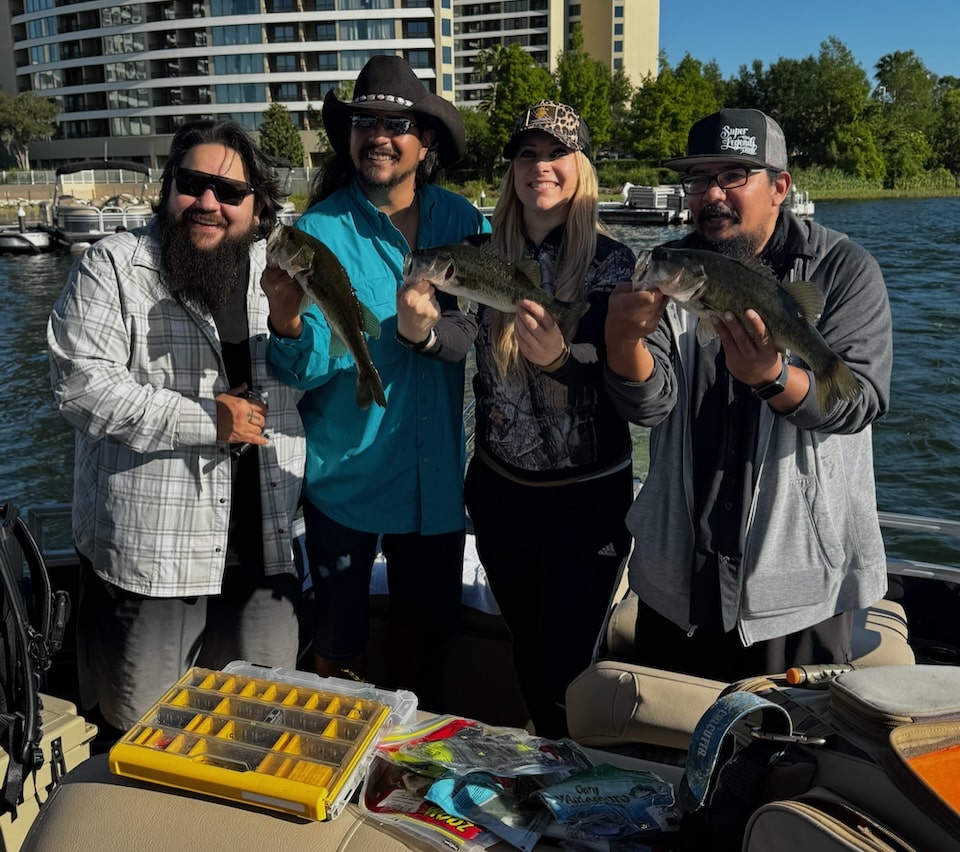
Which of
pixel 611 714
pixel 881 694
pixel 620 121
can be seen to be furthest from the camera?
pixel 620 121

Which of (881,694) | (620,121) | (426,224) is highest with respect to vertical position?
(620,121)

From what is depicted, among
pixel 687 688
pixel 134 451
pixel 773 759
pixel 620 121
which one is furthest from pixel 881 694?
pixel 620 121

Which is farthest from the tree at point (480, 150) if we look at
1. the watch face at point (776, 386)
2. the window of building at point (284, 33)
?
the watch face at point (776, 386)

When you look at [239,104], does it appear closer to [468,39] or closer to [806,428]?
[468,39]

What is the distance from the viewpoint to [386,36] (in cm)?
7519

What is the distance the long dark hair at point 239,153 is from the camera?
322 centimetres

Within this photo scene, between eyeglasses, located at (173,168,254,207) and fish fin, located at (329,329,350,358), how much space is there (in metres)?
0.65

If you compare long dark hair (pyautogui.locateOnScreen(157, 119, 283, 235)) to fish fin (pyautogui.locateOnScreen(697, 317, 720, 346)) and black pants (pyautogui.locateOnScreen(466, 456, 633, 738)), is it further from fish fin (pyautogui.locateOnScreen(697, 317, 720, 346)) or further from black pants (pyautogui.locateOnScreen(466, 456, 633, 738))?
fish fin (pyautogui.locateOnScreen(697, 317, 720, 346))

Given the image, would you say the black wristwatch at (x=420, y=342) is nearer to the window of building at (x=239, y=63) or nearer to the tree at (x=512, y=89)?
the tree at (x=512, y=89)

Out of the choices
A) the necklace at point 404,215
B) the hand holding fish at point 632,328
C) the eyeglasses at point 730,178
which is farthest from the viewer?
the necklace at point 404,215

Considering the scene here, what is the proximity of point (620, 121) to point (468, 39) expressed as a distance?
1207 inches

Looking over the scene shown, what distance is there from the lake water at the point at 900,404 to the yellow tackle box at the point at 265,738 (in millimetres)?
6571

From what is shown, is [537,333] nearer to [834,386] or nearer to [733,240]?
[733,240]

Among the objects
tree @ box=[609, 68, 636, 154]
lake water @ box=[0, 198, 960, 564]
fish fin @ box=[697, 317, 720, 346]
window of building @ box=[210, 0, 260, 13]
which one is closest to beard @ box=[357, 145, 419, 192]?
fish fin @ box=[697, 317, 720, 346]
